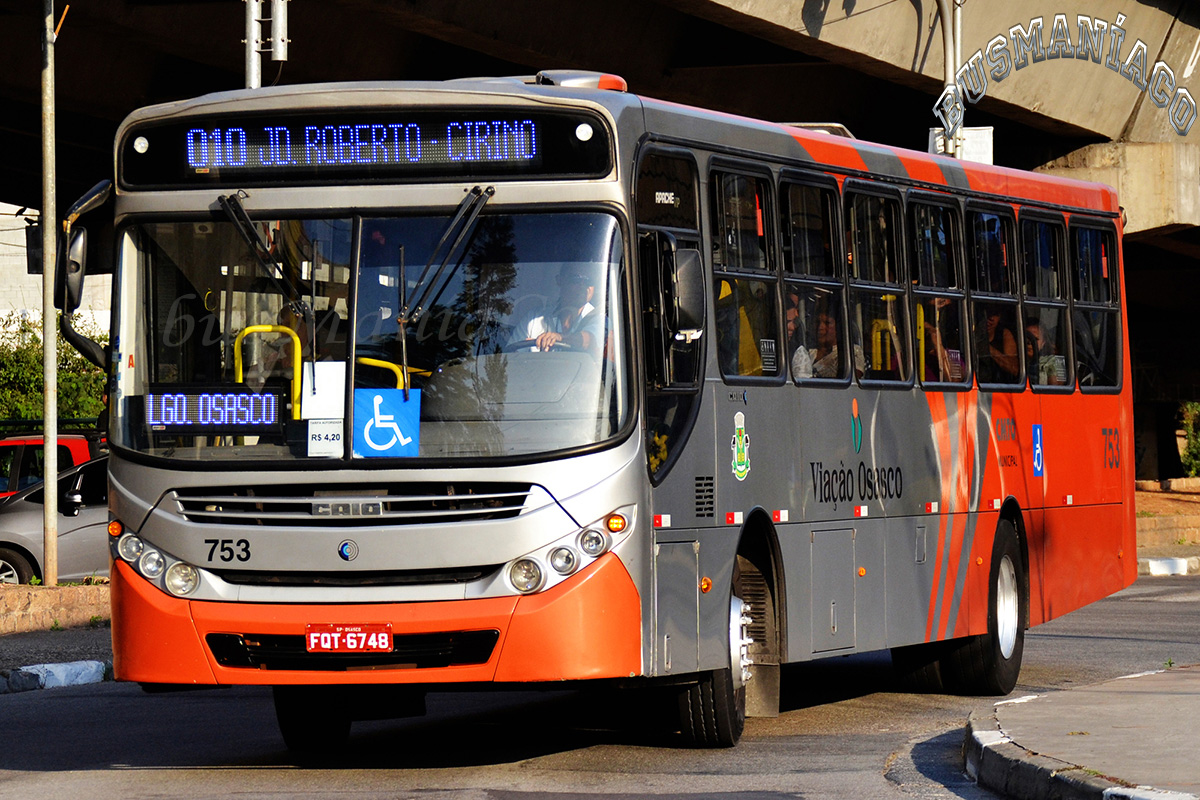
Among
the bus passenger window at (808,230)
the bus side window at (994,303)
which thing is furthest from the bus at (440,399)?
the bus side window at (994,303)

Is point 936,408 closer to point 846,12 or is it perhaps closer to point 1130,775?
point 1130,775

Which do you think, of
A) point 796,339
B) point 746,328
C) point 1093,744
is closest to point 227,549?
point 746,328

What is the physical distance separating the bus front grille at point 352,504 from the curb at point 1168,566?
64.2 feet

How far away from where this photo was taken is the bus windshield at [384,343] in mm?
8656

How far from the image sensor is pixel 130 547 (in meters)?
9.00

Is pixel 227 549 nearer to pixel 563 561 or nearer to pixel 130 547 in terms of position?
pixel 130 547

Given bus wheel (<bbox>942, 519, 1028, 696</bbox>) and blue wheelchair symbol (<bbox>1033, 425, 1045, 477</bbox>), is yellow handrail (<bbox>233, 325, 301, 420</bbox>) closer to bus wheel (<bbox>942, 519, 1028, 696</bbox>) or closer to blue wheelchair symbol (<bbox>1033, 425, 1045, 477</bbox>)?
bus wheel (<bbox>942, 519, 1028, 696</bbox>)

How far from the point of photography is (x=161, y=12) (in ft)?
68.5

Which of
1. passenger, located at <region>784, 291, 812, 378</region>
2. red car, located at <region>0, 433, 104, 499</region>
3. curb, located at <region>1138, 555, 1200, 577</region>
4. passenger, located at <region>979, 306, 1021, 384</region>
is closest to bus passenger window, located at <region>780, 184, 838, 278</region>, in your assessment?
passenger, located at <region>784, 291, 812, 378</region>

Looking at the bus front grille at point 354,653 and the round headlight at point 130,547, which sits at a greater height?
the round headlight at point 130,547

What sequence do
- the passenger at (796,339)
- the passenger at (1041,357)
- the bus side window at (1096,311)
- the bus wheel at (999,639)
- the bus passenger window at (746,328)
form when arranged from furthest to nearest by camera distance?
the bus side window at (1096,311) → the passenger at (1041,357) → the bus wheel at (999,639) → the passenger at (796,339) → the bus passenger window at (746,328)

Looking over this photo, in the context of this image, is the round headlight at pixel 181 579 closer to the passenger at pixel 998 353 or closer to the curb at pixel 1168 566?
the passenger at pixel 998 353

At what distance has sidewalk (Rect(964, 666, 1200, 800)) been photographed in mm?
7734

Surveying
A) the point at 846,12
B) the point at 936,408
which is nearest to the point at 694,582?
the point at 936,408
